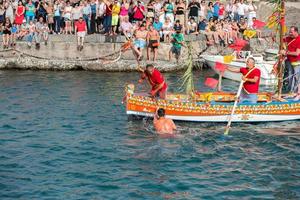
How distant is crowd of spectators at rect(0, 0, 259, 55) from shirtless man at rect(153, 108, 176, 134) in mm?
12114

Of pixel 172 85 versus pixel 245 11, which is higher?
pixel 245 11

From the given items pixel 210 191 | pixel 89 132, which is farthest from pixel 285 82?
pixel 210 191

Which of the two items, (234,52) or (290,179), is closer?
(290,179)

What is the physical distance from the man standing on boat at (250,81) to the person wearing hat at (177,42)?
1130 cm

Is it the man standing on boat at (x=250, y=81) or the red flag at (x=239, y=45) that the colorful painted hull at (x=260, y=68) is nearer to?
the red flag at (x=239, y=45)

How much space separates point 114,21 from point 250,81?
13.3 m

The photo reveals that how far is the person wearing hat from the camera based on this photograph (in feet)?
110

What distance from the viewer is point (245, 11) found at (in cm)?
3622

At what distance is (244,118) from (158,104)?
2888mm

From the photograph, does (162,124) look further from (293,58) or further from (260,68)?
(260,68)

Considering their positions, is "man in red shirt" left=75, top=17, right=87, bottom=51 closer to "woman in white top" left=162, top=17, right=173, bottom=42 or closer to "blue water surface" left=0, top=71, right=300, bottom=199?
"woman in white top" left=162, top=17, right=173, bottom=42

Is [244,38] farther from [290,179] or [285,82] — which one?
[290,179]

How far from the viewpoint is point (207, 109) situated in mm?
22469

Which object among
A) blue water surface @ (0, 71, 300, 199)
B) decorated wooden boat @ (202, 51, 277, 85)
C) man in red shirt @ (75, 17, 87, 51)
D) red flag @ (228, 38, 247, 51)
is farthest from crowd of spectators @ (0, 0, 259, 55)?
blue water surface @ (0, 71, 300, 199)
